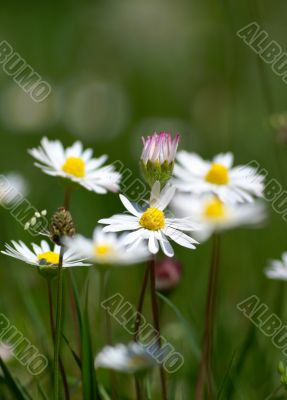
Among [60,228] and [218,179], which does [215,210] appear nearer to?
[218,179]

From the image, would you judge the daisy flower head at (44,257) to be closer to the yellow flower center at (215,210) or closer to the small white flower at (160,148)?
the small white flower at (160,148)

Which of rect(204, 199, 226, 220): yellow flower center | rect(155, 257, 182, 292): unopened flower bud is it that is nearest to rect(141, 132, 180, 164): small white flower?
rect(204, 199, 226, 220): yellow flower center

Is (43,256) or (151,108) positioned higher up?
(151,108)

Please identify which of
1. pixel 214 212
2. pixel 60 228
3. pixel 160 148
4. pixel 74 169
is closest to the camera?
pixel 60 228

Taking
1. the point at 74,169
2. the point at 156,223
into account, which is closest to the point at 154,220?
the point at 156,223

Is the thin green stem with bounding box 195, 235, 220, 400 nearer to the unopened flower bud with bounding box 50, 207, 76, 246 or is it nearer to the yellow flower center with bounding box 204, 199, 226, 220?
the yellow flower center with bounding box 204, 199, 226, 220

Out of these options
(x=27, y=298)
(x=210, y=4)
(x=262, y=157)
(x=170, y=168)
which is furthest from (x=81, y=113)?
(x=170, y=168)

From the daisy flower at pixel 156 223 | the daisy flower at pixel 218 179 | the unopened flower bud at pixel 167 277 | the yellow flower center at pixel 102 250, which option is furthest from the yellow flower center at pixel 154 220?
the unopened flower bud at pixel 167 277

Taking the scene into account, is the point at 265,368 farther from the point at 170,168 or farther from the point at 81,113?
the point at 81,113
